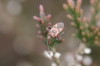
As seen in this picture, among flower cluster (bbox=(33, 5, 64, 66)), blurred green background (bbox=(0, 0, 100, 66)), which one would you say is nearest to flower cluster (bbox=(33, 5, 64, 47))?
flower cluster (bbox=(33, 5, 64, 66))

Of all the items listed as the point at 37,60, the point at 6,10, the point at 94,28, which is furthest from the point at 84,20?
the point at 6,10

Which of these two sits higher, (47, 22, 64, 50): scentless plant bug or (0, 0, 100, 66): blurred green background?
(0, 0, 100, 66): blurred green background

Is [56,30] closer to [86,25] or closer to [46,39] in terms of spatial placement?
[46,39]

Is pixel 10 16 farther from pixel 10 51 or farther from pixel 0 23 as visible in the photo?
pixel 10 51

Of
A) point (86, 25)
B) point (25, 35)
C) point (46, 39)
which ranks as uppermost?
point (25, 35)

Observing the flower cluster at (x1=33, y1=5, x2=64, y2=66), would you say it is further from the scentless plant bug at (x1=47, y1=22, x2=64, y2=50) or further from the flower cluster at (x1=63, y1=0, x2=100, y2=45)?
the flower cluster at (x1=63, y1=0, x2=100, y2=45)

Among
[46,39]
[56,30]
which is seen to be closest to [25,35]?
[46,39]

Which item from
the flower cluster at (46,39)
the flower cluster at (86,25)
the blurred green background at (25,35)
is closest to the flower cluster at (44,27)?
the flower cluster at (46,39)

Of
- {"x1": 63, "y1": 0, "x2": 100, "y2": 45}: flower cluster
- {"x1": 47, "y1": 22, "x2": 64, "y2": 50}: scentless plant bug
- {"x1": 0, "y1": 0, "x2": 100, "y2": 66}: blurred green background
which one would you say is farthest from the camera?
{"x1": 0, "y1": 0, "x2": 100, "y2": 66}: blurred green background
